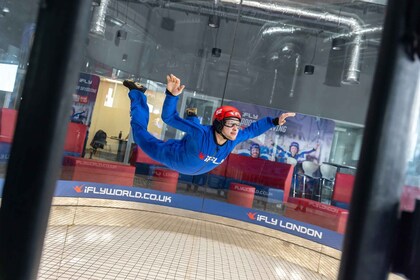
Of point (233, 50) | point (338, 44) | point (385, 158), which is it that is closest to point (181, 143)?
point (385, 158)

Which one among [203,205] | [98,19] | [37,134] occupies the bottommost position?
[203,205]

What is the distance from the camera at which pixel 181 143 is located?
12.2ft

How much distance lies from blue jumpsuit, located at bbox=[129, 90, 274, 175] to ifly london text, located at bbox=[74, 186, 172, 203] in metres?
2.72

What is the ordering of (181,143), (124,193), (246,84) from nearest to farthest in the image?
(181,143), (124,193), (246,84)

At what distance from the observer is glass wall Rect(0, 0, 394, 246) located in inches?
280

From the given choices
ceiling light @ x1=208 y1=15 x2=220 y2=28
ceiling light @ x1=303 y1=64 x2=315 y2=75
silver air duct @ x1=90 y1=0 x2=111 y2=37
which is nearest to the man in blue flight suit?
silver air duct @ x1=90 y1=0 x2=111 y2=37

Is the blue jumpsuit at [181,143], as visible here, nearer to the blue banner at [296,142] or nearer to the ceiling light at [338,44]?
the blue banner at [296,142]

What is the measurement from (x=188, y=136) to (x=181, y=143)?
101mm

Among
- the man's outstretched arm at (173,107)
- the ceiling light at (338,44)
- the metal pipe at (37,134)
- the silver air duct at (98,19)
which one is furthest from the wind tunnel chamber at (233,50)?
the metal pipe at (37,134)

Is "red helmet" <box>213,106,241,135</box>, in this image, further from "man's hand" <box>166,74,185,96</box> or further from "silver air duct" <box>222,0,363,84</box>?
"silver air duct" <box>222,0,363,84</box>

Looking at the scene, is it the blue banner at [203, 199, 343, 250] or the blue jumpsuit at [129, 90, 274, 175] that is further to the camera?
the blue banner at [203, 199, 343, 250]

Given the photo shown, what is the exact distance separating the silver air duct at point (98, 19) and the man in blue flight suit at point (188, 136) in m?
3.92

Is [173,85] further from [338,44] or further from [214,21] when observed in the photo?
[338,44]

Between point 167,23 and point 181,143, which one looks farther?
point 167,23
